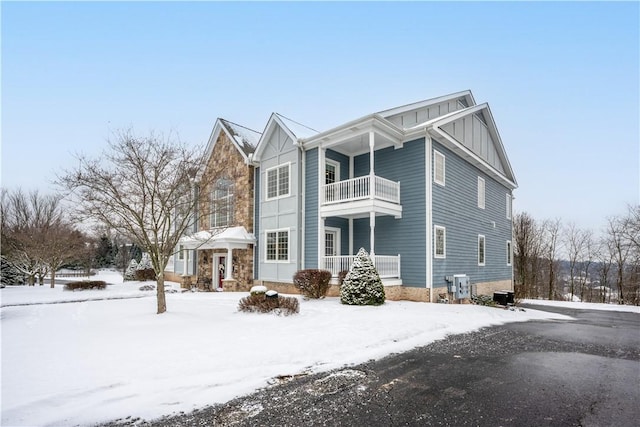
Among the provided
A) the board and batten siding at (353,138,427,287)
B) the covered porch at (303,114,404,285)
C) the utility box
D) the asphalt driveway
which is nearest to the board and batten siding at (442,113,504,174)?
the board and batten siding at (353,138,427,287)

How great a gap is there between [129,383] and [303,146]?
12747 mm

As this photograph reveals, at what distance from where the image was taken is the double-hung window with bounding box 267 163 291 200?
1691cm

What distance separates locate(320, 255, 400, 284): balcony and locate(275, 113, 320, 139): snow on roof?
6.00 meters

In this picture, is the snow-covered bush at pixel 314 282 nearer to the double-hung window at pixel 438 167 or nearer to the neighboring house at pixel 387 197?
the neighboring house at pixel 387 197

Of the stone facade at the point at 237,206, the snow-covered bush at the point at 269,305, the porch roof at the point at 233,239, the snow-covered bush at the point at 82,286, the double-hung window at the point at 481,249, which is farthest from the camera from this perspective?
the double-hung window at the point at 481,249

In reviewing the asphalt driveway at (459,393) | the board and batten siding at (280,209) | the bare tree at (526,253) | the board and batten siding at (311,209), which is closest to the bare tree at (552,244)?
the bare tree at (526,253)

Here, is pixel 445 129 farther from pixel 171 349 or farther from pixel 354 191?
pixel 171 349

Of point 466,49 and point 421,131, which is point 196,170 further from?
point 466,49

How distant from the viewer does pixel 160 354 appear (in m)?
6.00

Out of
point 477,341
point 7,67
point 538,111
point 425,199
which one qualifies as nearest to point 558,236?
point 538,111

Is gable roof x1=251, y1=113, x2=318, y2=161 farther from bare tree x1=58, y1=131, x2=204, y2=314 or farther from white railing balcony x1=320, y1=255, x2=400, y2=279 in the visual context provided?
bare tree x1=58, y1=131, x2=204, y2=314

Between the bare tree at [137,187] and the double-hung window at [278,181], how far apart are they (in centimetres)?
666

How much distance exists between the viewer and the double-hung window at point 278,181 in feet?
55.5

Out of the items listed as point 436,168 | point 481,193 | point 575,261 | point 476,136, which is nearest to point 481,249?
point 481,193
